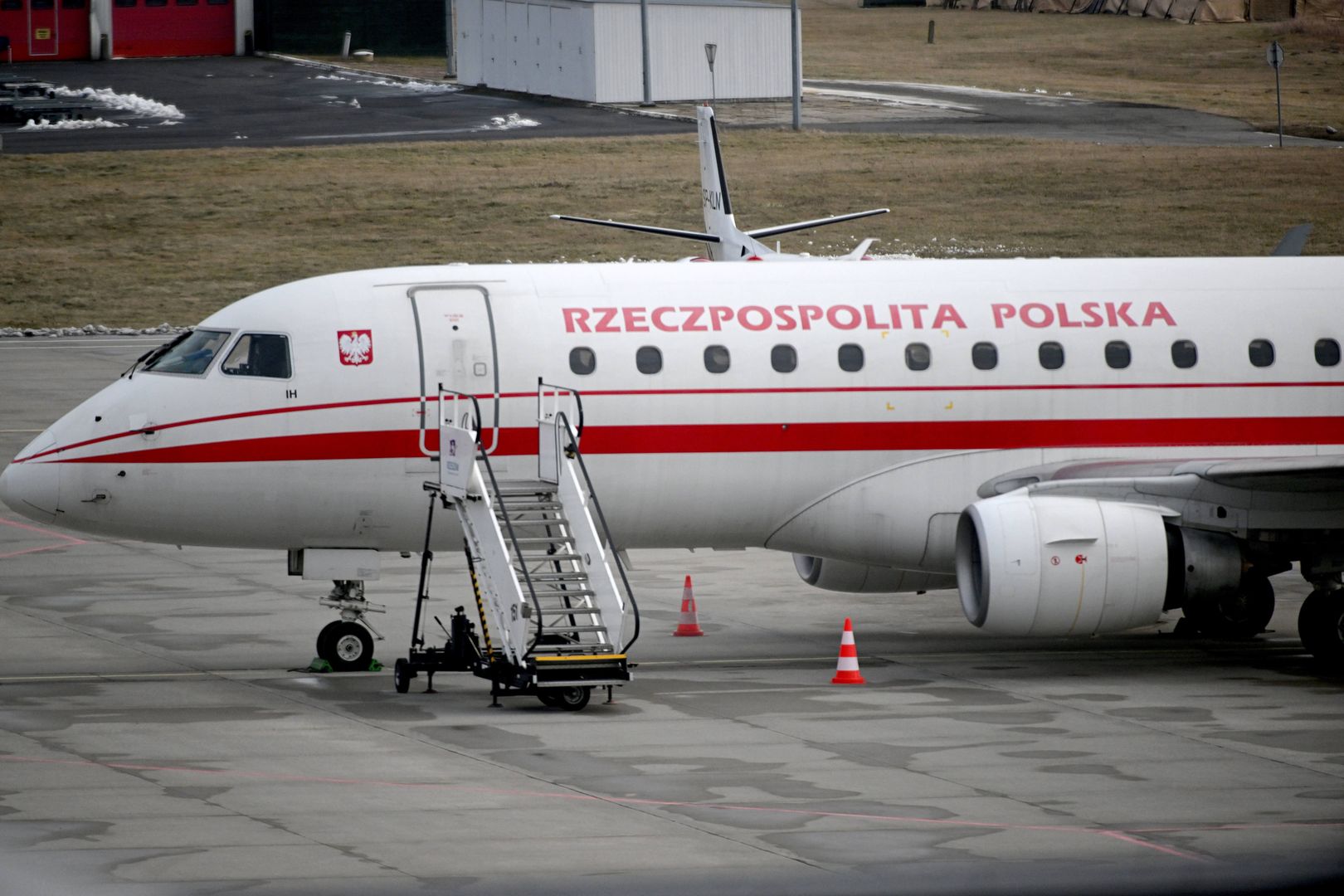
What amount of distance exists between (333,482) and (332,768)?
14.8 ft

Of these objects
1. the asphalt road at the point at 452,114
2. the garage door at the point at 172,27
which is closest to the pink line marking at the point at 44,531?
the asphalt road at the point at 452,114

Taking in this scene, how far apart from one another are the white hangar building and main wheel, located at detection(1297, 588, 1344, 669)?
5787 centimetres

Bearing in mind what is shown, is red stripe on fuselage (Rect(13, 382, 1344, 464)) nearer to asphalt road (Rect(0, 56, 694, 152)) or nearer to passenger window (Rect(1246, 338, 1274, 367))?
passenger window (Rect(1246, 338, 1274, 367))

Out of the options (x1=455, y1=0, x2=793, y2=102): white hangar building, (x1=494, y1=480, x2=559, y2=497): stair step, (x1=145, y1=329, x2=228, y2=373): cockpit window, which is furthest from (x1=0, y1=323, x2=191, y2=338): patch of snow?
(x1=494, y1=480, x2=559, y2=497): stair step

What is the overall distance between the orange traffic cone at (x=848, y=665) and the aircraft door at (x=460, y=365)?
394cm

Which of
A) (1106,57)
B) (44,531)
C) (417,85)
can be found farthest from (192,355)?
(1106,57)

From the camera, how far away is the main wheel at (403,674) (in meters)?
17.8

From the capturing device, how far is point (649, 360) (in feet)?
63.3

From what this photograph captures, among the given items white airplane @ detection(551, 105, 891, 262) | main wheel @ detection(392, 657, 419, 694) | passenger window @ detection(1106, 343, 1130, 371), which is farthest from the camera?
white airplane @ detection(551, 105, 891, 262)

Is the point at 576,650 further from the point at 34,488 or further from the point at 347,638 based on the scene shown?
the point at 34,488

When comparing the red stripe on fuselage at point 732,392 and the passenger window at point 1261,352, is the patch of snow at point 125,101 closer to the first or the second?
the red stripe on fuselage at point 732,392

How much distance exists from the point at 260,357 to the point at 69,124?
56121 millimetres

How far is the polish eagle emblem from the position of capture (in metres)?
18.9

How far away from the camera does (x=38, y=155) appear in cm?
6519
